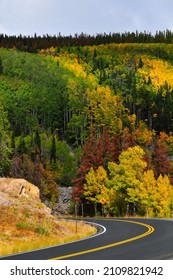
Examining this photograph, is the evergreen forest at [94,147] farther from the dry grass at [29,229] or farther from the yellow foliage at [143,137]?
the dry grass at [29,229]

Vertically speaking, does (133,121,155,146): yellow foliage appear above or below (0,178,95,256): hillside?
below

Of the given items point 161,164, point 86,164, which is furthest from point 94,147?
point 161,164

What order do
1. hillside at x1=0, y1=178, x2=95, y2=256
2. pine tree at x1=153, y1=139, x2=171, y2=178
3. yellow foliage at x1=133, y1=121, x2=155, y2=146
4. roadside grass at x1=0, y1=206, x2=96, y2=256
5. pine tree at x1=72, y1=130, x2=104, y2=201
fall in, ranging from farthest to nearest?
yellow foliage at x1=133, y1=121, x2=155, y2=146
pine tree at x1=153, y1=139, x2=171, y2=178
pine tree at x1=72, y1=130, x2=104, y2=201
roadside grass at x1=0, y1=206, x2=96, y2=256
hillside at x1=0, y1=178, x2=95, y2=256

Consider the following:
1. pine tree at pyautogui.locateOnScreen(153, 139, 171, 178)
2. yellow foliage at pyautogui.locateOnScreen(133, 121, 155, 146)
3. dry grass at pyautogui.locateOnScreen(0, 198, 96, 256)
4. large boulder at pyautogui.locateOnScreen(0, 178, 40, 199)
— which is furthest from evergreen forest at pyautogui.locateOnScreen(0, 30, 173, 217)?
dry grass at pyautogui.locateOnScreen(0, 198, 96, 256)

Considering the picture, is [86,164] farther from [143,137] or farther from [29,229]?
[143,137]

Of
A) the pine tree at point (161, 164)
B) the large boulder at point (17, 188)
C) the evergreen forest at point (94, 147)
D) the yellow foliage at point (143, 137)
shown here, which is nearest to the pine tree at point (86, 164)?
the evergreen forest at point (94, 147)

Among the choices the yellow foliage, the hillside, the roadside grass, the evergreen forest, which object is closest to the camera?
the hillside

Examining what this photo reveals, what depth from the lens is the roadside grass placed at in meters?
22.9

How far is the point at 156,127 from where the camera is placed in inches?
6388

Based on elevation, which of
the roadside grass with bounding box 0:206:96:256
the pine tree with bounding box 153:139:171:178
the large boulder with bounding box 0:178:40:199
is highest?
the large boulder with bounding box 0:178:40:199

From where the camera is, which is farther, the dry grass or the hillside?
the dry grass

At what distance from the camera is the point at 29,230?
84.2ft

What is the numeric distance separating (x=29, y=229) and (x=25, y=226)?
29 centimetres

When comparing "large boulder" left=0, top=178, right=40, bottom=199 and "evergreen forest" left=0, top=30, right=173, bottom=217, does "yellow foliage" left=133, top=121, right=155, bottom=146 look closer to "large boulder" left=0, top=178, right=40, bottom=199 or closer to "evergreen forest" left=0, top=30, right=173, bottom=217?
"evergreen forest" left=0, top=30, right=173, bottom=217
